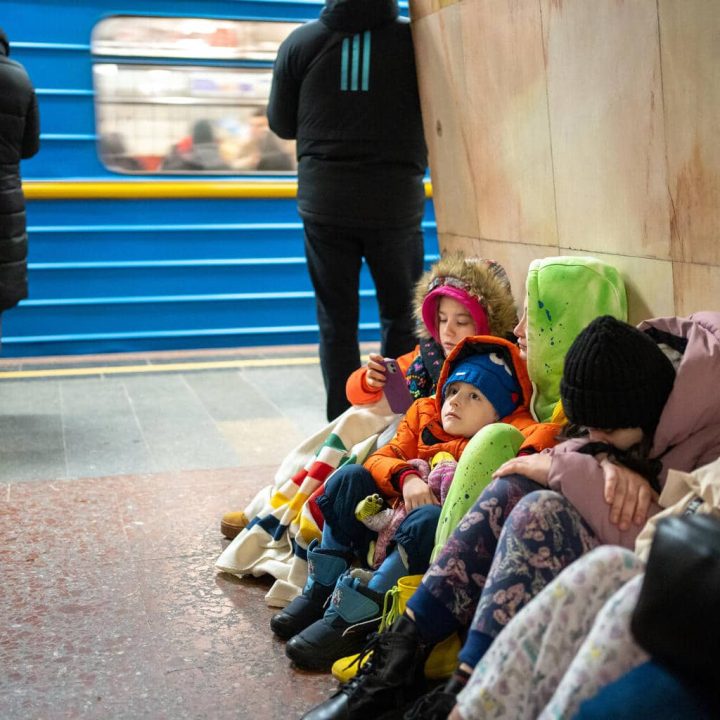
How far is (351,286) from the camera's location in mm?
4777

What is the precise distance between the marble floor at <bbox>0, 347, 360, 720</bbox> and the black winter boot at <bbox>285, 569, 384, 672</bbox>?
0.16 feet

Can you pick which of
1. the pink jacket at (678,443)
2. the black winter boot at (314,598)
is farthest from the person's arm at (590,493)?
the black winter boot at (314,598)

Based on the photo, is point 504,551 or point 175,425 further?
point 175,425

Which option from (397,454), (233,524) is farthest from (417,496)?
(233,524)

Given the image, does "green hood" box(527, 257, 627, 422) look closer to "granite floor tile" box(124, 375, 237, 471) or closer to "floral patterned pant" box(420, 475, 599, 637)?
"floral patterned pant" box(420, 475, 599, 637)

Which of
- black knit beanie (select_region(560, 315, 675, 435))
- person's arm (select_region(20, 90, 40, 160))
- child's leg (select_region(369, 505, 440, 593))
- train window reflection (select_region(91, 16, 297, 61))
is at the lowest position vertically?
child's leg (select_region(369, 505, 440, 593))

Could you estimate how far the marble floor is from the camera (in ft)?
8.94

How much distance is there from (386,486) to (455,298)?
2.06 ft

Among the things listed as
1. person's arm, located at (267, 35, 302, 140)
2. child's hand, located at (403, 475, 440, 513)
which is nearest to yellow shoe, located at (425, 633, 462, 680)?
child's hand, located at (403, 475, 440, 513)

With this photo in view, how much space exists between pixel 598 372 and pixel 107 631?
5.26 ft

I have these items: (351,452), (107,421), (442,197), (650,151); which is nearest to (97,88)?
(107,421)

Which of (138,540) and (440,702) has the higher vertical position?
(440,702)

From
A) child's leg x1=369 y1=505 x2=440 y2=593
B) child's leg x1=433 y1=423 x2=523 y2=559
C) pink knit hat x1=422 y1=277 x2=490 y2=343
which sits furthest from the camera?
pink knit hat x1=422 y1=277 x2=490 y2=343

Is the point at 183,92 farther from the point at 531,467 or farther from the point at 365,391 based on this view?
the point at 531,467
